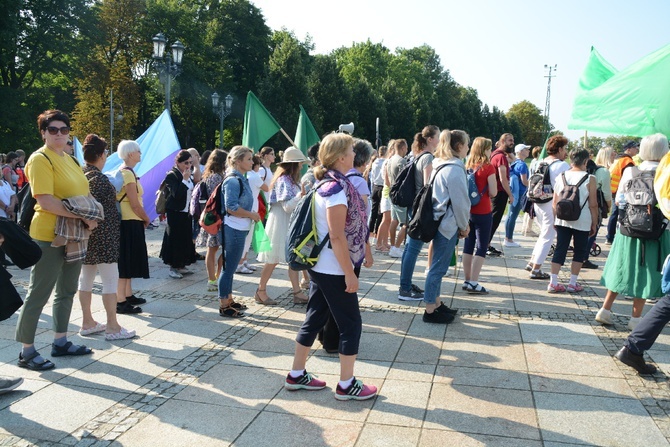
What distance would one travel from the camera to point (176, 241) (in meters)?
8.48

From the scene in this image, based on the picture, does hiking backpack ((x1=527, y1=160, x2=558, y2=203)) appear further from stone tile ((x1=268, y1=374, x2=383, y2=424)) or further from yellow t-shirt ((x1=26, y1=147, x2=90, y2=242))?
yellow t-shirt ((x1=26, y1=147, x2=90, y2=242))

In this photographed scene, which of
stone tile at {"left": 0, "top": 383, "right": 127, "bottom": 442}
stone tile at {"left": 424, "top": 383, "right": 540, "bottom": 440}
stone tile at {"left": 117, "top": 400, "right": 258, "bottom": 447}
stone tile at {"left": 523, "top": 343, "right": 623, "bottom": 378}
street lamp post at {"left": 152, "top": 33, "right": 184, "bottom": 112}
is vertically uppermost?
street lamp post at {"left": 152, "top": 33, "right": 184, "bottom": 112}

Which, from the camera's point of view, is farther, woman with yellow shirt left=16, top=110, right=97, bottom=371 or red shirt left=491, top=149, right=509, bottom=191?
red shirt left=491, top=149, right=509, bottom=191

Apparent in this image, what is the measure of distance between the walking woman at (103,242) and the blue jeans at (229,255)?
1.16 metres

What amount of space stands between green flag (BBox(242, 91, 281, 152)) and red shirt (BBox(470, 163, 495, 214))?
3.52 meters

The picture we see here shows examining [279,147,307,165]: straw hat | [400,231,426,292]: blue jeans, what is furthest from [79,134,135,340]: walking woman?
[400,231,426,292]: blue jeans

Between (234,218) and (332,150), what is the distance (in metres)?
2.56

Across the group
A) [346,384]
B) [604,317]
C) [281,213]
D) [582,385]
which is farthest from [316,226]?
[604,317]

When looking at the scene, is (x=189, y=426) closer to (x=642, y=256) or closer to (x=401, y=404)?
(x=401, y=404)

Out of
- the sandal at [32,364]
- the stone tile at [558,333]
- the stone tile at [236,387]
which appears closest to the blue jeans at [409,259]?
the stone tile at [558,333]

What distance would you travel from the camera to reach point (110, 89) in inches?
1646

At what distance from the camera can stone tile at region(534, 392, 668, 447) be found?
140 inches

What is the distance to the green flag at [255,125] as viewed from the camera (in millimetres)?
9227

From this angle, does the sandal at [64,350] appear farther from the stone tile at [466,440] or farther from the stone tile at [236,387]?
the stone tile at [466,440]
